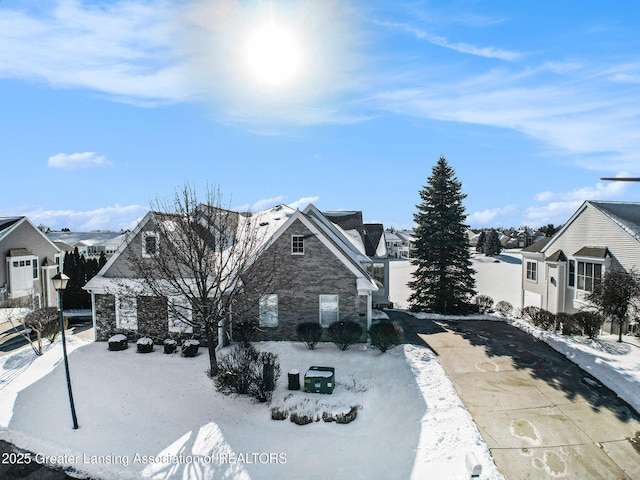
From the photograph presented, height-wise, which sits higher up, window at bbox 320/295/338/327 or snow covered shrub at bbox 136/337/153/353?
window at bbox 320/295/338/327

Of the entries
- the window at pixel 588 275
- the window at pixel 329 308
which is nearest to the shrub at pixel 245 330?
the window at pixel 329 308

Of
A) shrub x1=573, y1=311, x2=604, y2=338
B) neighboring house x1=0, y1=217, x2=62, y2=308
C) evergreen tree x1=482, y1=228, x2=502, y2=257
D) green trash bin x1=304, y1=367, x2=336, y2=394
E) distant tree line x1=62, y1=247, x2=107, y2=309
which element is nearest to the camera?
green trash bin x1=304, y1=367, x2=336, y2=394

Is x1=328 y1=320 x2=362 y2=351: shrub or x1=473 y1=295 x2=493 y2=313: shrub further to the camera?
x1=473 y1=295 x2=493 y2=313: shrub

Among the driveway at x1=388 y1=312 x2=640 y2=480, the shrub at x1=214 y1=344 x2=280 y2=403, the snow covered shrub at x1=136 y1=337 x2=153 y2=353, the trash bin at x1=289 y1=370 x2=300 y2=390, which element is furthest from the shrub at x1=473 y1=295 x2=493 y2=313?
the snow covered shrub at x1=136 y1=337 x2=153 y2=353

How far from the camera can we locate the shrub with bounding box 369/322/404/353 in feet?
52.0

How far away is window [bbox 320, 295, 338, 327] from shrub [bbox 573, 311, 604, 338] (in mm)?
12159

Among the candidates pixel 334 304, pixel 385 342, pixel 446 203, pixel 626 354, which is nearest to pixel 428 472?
pixel 385 342

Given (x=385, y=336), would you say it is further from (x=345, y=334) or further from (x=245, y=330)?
(x=245, y=330)

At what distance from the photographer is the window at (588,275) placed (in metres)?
20.4

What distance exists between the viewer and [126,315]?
1752cm

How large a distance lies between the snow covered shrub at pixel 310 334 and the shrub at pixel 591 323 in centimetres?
1296

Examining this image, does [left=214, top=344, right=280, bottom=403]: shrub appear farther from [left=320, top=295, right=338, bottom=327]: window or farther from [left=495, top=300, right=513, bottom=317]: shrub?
[left=495, top=300, right=513, bottom=317]: shrub

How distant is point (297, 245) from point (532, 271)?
19.9 meters

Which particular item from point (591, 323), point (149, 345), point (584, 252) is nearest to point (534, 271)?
point (584, 252)
